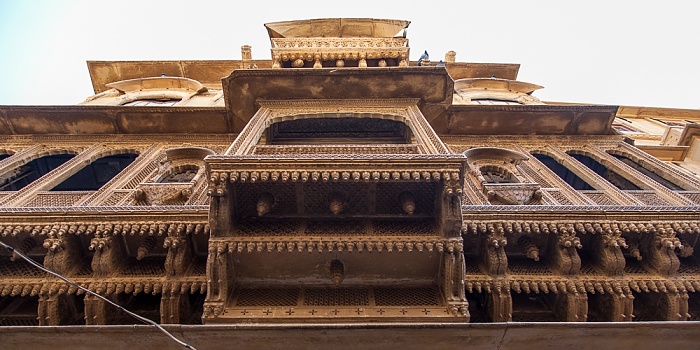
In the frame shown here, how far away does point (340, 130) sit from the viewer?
9.24 meters

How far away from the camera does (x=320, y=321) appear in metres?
4.70

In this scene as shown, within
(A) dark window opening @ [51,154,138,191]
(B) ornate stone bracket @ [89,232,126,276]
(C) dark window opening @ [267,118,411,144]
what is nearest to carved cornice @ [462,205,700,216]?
(C) dark window opening @ [267,118,411,144]

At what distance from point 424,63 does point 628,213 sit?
6.86m

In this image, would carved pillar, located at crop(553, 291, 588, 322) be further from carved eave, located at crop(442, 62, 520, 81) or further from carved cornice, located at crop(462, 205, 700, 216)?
carved eave, located at crop(442, 62, 520, 81)

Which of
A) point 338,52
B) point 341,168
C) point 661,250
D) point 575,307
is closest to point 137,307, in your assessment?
point 341,168

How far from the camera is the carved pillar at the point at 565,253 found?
5176 mm

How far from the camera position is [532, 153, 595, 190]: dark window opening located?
843cm

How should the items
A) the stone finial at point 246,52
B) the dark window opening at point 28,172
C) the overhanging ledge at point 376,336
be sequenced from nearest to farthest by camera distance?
the overhanging ledge at point 376,336 < the dark window opening at point 28,172 < the stone finial at point 246,52

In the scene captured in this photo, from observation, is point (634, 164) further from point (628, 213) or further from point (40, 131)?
point (40, 131)

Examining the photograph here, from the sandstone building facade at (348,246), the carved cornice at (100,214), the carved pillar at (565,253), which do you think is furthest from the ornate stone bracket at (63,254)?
the carved pillar at (565,253)

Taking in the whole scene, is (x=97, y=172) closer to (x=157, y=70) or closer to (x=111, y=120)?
(x=111, y=120)

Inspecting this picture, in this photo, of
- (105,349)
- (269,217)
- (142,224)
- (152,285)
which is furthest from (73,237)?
(269,217)

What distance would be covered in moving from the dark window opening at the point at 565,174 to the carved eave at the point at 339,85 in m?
3.30

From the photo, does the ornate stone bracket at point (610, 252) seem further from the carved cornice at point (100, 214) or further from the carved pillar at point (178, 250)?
the carved pillar at point (178, 250)
